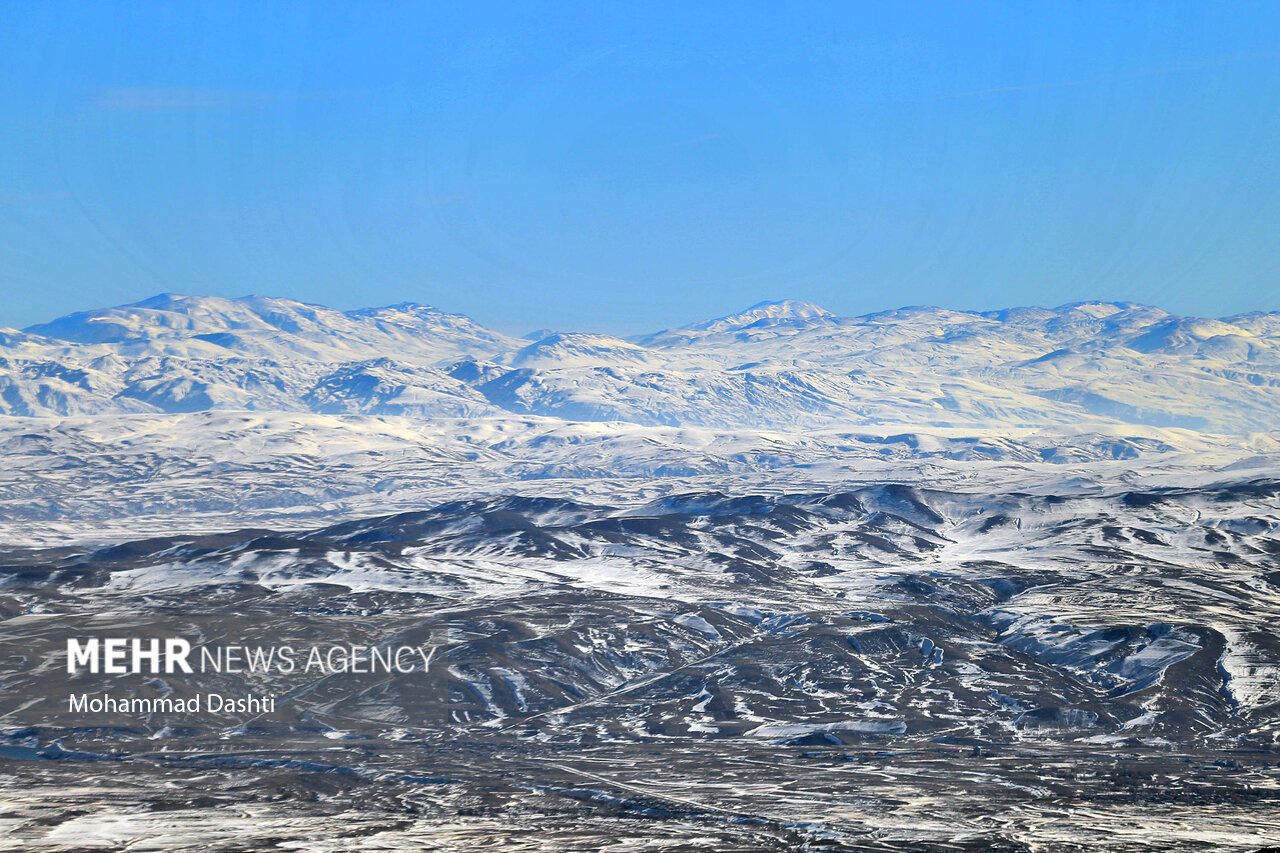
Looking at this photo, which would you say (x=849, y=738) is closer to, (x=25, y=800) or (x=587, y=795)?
(x=587, y=795)

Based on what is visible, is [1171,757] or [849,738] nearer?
[1171,757]

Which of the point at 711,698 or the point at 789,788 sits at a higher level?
the point at 711,698

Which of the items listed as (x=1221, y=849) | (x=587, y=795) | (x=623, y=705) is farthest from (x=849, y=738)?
(x=1221, y=849)

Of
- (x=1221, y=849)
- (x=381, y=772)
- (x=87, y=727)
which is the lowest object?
(x=1221, y=849)

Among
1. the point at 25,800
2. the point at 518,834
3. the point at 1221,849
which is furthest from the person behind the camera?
the point at 25,800

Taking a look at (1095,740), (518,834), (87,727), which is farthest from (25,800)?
(1095,740)

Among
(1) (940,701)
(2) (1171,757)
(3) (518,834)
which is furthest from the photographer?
(1) (940,701)

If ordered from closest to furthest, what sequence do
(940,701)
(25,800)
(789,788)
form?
1. (25,800)
2. (789,788)
3. (940,701)

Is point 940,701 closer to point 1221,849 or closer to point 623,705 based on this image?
point 623,705

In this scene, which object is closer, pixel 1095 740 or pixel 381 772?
pixel 381 772
